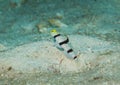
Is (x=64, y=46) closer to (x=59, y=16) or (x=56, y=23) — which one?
(x=56, y=23)

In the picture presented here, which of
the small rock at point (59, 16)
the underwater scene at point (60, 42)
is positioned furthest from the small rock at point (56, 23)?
the small rock at point (59, 16)

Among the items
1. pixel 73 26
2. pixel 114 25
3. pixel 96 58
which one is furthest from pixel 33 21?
pixel 96 58

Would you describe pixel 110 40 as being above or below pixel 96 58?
below

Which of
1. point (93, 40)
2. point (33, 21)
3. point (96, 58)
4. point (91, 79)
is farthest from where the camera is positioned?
point (33, 21)

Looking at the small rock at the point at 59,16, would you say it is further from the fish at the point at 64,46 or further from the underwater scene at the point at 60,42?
the fish at the point at 64,46

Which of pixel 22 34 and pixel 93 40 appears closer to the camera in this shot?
pixel 93 40

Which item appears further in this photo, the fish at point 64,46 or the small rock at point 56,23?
the small rock at point 56,23

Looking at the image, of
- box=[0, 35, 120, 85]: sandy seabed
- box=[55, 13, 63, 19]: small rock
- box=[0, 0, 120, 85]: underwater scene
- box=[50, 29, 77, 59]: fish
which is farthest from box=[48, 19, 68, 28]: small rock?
box=[50, 29, 77, 59]: fish

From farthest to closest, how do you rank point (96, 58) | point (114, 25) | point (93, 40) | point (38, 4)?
point (38, 4) → point (114, 25) → point (93, 40) → point (96, 58)

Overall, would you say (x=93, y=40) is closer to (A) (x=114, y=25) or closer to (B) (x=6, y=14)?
(A) (x=114, y=25)
